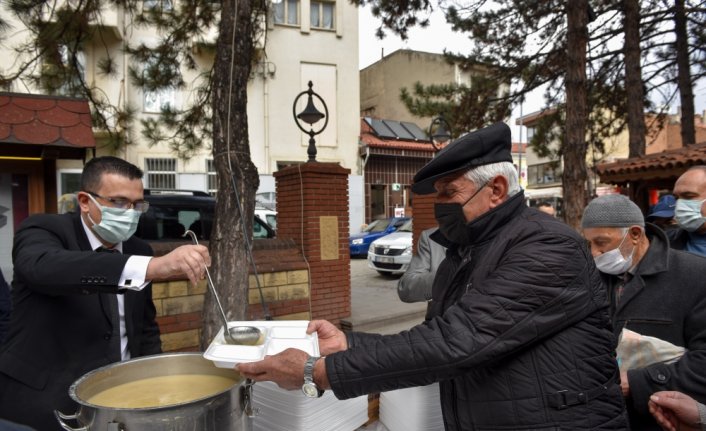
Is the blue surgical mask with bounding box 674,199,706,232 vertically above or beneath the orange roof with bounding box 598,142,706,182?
beneath

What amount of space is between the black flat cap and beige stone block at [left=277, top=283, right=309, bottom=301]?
4835 millimetres

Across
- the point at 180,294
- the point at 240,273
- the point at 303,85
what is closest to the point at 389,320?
the point at 180,294

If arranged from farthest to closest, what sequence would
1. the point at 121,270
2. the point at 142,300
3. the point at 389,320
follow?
1. the point at 389,320
2. the point at 142,300
3. the point at 121,270

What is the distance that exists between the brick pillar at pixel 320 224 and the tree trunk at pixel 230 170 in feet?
8.43

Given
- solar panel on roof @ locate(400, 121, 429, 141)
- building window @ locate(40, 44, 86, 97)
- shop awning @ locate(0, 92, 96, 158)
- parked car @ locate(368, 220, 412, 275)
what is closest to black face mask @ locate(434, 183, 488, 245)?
shop awning @ locate(0, 92, 96, 158)

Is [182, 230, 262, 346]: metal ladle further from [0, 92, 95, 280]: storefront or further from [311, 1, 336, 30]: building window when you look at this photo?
[311, 1, 336, 30]: building window

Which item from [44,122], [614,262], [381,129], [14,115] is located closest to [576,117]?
[614,262]

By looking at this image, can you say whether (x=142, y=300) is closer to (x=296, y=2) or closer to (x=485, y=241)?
(x=485, y=241)

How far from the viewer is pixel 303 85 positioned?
2008 cm

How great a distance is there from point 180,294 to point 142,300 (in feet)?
9.99

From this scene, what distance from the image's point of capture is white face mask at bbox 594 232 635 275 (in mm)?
2309

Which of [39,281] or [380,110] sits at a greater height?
[380,110]

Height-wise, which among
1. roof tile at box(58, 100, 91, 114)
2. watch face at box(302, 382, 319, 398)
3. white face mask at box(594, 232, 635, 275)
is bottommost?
watch face at box(302, 382, 319, 398)

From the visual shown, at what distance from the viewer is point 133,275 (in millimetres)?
1719
